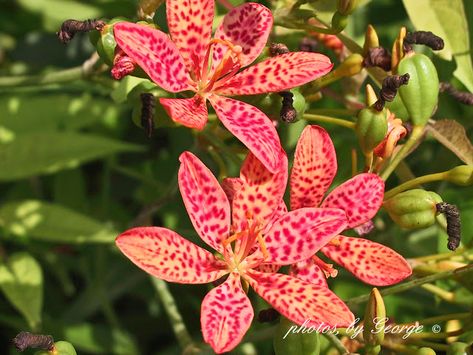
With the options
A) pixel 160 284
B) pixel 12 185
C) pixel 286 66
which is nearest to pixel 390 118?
pixel 286 66

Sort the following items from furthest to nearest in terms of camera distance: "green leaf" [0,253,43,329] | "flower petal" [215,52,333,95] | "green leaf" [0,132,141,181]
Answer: "green leaf" [0,132,141,181] < "green leaf" [0,253,43,329] < "flower petal" [215,52,333,95]

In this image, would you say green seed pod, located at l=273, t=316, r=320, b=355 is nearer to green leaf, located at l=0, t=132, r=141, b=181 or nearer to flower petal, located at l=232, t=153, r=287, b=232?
flower petal, located at l=232, t=153, r=287, b=232

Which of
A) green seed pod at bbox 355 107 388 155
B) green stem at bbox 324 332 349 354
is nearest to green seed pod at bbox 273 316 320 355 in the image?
green stem at bbox 324 332 349 354

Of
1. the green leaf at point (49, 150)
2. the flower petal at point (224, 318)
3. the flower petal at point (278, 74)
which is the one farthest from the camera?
the green leaf at point (49, 150)

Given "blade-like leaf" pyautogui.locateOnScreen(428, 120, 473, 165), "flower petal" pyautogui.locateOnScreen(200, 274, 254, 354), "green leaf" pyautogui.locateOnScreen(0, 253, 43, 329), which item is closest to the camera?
"flower petal" pyautogui.locateOnScreen(200, 274, 254, 354)

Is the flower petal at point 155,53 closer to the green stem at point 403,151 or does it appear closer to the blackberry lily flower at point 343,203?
the blackberry lily flower at point 343,203

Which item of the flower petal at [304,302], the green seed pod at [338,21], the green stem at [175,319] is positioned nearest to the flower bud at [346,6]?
the green seed pod at [338,21]

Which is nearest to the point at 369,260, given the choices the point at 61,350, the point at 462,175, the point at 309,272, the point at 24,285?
the point at 309,272

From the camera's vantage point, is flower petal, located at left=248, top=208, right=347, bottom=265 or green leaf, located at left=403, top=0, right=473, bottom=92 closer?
flower petal, located at left=248, top=208, right=347, bottom=265
